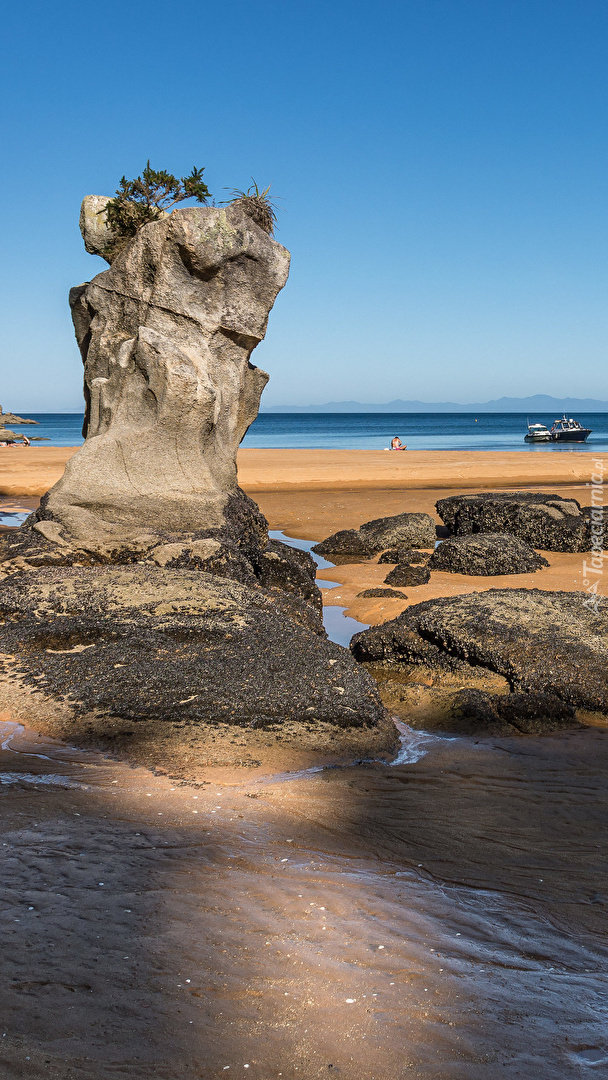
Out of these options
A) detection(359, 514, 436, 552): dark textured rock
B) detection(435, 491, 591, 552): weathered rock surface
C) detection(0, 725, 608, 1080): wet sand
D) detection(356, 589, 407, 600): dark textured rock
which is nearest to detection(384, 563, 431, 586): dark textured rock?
detection(356, 589, 407, 600): dark textured rock

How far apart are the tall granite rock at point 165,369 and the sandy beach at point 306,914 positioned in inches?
141

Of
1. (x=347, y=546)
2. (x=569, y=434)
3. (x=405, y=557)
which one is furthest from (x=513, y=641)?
(x=569, y=434)

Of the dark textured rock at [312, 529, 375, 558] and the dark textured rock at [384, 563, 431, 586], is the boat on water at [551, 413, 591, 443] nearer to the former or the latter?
the dark textured rock at [312, 529, 375, 558]

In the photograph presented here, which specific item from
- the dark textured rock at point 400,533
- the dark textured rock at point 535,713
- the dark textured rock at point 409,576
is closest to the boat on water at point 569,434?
the dark textured rock at point 400,533

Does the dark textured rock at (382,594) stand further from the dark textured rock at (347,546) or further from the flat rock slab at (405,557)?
the dark textured rock at (347,546)

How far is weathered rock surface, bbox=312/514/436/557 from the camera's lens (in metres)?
16.2

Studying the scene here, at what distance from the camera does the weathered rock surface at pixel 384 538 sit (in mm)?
16172

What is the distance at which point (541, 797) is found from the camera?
5.53 meters

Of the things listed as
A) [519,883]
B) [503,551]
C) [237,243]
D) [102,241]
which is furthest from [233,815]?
[503,551]

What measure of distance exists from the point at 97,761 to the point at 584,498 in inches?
857

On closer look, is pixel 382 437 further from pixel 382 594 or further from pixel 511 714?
pixel 511 714

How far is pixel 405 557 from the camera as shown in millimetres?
14633

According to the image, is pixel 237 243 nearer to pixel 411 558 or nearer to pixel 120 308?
pixel 120 308

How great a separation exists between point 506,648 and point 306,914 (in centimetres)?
450
